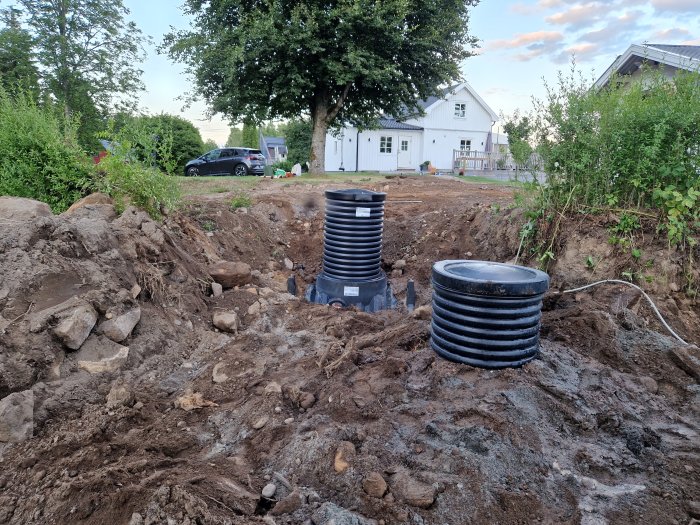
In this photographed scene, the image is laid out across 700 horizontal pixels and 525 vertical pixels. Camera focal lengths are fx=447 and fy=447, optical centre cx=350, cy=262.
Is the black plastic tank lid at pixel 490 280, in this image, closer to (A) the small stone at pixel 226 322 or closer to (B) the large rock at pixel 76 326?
(A) the small stone at pixel 226 322

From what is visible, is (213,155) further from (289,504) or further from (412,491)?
(412,491)

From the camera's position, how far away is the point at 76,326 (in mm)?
3064

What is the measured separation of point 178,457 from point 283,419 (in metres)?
0.59

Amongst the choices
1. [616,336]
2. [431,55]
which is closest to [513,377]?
[616,336]

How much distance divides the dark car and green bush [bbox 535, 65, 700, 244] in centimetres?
1654

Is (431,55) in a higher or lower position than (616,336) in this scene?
higher

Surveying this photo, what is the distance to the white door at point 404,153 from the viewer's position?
28234mm

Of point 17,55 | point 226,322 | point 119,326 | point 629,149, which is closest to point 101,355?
point 119,326

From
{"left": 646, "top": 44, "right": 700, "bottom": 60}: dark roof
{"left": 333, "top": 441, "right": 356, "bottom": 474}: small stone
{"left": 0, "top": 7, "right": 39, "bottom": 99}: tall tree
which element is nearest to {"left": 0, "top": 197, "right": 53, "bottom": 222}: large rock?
{"left": 333, "top": 441, "right": 356, "bottom": 474}: small stone

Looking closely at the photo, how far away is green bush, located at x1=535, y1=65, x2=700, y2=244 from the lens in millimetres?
3984

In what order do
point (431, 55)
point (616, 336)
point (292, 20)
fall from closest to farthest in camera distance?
point (616, 336), point (292, 20), point (431, 55)

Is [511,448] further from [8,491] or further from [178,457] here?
[8,491]

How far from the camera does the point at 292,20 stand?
1313 cm

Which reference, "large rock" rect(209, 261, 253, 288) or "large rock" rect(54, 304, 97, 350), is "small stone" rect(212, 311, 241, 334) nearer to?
"large rock" rect(209, 261, 253, 288)
